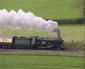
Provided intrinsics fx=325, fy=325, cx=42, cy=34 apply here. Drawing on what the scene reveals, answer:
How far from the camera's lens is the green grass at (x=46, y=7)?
8369cm

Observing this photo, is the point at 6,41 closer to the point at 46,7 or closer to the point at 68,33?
the point at 68,33

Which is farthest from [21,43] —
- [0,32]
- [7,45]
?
[0,32]

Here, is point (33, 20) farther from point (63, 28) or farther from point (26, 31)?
point (63, 28)

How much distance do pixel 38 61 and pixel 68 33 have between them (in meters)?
26.0

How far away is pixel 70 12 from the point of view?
3403 inches

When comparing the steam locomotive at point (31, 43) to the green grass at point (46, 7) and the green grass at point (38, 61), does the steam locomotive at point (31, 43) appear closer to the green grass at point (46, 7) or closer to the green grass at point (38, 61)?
the green grass at point (38, 61)

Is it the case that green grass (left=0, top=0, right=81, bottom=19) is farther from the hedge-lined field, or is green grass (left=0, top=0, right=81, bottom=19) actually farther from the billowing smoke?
the billowing smoke

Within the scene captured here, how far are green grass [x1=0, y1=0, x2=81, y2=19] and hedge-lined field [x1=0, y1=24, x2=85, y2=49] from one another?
38.3ft

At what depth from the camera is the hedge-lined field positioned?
50669 mm

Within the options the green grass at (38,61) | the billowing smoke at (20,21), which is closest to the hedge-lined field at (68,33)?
the billowing smoke at (20,21)

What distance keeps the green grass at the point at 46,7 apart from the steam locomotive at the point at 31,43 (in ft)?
106

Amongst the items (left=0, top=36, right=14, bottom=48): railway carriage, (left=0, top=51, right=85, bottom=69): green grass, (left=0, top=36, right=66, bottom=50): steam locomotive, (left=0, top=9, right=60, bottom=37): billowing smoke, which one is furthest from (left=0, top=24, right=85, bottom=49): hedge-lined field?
(left=0, top=36, right=14, bottom=48): railway carriage

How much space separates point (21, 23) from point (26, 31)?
16468 millimetres

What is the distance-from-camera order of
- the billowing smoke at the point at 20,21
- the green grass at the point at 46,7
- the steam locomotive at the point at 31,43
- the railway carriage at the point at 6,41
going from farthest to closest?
1. the green grass at the point at 46,7
2. the railway carriage at the point at 6,41
3. the steam locomotive at the point at 31,43
4. the billowing smoke at the point at 20,21
